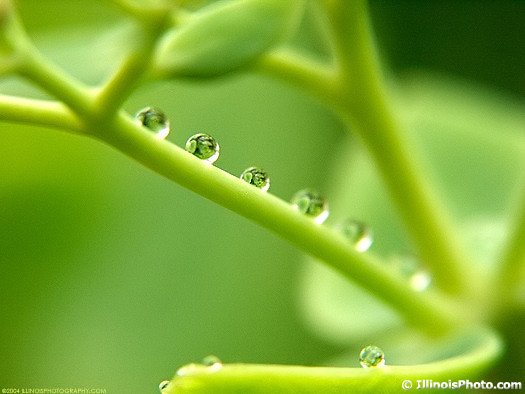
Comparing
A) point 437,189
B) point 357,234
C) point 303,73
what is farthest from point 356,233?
point 437,189

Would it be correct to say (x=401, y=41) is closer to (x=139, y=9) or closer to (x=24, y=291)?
(x=24, y=291)

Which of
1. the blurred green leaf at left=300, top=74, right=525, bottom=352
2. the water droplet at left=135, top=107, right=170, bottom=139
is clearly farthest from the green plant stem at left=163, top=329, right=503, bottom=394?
the blurred green leaf at left=300, top=74, right=525, bottom=352

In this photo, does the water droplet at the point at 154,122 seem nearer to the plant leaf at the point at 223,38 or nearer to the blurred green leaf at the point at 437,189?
the plant leaf at the point at 223,38

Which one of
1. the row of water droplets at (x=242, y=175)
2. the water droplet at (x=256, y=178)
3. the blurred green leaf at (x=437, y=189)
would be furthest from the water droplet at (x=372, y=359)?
the blurred green leaf at (x=437, y=189)

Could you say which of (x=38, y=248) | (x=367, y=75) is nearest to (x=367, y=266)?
(x=367, y=75)

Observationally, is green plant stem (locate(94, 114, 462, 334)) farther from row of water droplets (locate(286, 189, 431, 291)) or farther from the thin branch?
the thin branch

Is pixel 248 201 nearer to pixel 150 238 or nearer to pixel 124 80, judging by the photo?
pixel 124 80
